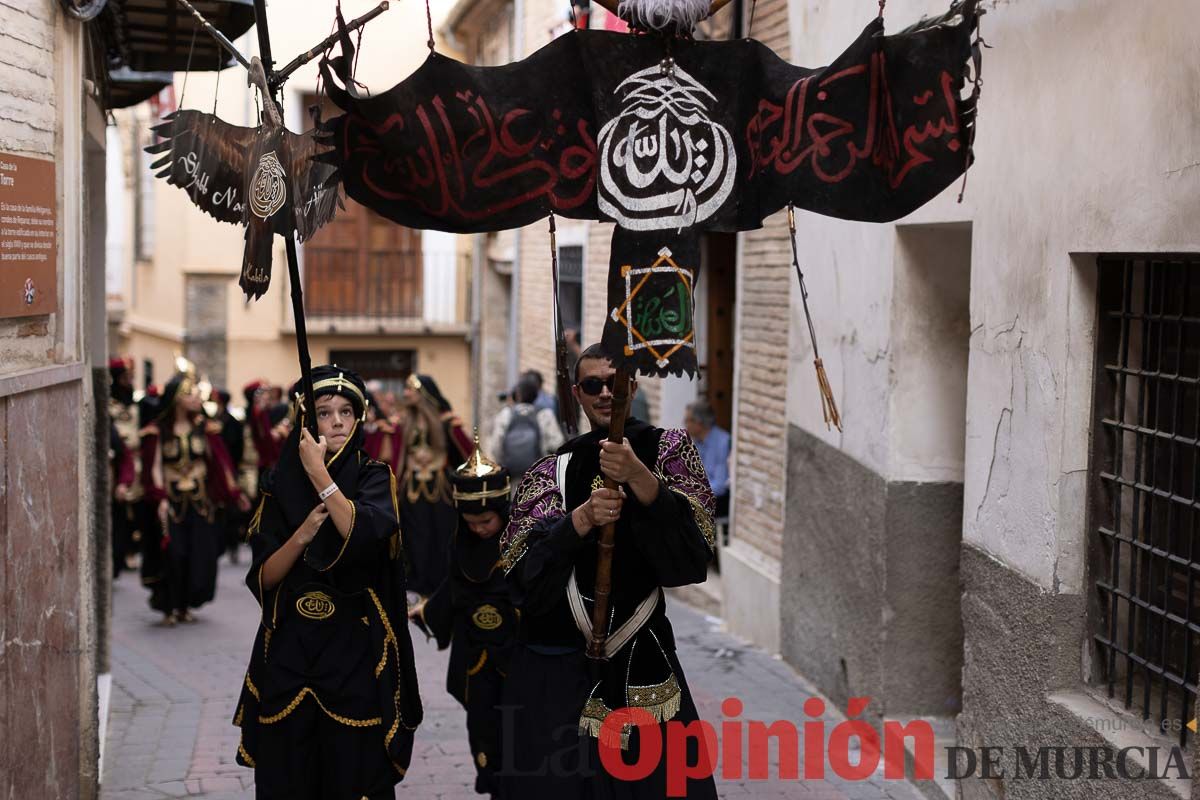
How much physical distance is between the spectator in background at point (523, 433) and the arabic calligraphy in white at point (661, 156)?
27.8 ft

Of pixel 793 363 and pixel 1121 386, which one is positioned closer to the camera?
pixel 1121 386

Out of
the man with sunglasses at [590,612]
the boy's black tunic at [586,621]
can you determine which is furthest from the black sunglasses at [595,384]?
the boy's black tunic at [586,621]

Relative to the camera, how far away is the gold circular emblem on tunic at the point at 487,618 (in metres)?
6.58

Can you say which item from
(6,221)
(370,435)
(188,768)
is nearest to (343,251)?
(370,435)

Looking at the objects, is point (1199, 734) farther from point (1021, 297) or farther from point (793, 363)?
point (793, 363)

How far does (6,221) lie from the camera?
5.17 meters

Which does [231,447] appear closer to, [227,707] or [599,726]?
[227,707]

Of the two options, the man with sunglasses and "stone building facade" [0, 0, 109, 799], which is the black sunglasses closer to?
the man with sunglasses

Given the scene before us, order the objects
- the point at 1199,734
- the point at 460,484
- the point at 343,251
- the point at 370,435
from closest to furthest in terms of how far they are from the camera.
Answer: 1. the point at 1199,734
2. the point at 460,484
3. the point at 370,435
4. the point at 343,251

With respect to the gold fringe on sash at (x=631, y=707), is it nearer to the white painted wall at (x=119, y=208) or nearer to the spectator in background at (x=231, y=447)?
the spectator in background at (x=231, y=447)

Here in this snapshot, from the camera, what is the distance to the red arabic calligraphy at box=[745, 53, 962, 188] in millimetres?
4676

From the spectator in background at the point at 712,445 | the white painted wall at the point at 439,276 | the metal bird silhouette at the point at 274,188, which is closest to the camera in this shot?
the metal bird silhouette at the point at 274,188

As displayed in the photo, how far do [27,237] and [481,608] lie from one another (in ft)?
8.07

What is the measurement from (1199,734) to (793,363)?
18.1 feet
